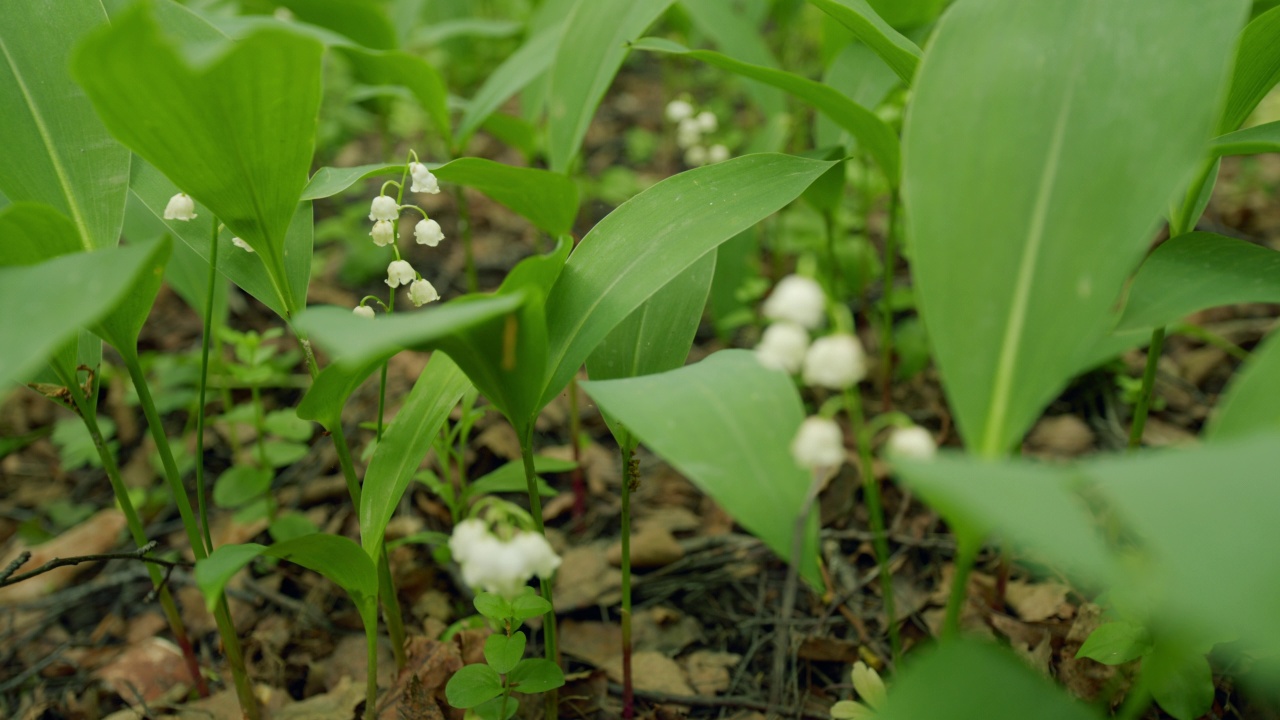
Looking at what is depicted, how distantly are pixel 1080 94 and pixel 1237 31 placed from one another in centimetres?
22

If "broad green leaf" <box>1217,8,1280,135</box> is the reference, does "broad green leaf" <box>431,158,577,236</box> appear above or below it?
below

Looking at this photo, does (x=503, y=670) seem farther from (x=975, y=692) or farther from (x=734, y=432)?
(x=975, y=692)

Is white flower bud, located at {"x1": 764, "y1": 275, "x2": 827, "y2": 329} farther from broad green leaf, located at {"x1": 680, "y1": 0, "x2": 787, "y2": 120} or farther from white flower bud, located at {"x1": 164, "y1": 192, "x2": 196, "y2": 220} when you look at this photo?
broad green leaf, located at {"x1": 680, "y1": 0, "x2": 787, "y2": 120}

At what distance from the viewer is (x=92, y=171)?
5.26 ft

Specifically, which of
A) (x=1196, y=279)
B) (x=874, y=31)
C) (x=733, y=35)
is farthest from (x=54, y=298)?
(x=733, y=35)

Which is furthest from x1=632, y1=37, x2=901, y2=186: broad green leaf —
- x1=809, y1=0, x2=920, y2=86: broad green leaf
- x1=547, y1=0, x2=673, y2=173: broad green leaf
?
x1=547, y1=0, x2=673, y2=173: broad green leaf

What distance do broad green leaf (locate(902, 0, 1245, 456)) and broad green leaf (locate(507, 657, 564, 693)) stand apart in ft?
3.09

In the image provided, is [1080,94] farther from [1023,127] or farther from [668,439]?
[668,439]

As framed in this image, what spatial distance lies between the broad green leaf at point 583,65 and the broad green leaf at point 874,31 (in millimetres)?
661

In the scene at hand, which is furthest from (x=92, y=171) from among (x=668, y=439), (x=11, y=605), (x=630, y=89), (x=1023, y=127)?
(x=630, y=89)

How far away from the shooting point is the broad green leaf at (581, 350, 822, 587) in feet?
3.37

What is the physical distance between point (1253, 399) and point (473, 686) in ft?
4.43

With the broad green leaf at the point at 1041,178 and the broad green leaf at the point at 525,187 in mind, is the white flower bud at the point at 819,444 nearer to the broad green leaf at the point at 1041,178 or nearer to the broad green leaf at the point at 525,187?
the broad green leaf at the point at 1041,178

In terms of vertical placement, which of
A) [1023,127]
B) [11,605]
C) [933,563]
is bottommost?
[11,605]
